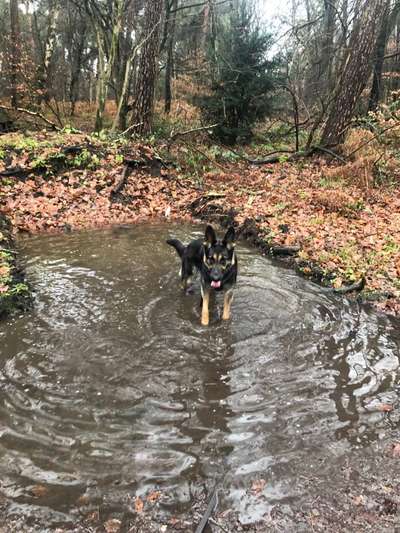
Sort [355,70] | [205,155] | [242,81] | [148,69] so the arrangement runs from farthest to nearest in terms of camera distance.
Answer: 1. [242,81]
2. [148,69]
3. [205,155]
4. [355,70]

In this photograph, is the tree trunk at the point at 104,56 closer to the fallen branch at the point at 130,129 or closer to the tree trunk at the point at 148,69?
the tree trunk at the point at 148,69

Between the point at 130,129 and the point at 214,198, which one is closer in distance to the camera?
the point at 214,198

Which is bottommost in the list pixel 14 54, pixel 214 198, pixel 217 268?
pixel 217 268

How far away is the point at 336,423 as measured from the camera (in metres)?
3.81

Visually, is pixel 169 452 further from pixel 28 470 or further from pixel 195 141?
pixel 195 141

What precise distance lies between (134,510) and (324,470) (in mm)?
1496

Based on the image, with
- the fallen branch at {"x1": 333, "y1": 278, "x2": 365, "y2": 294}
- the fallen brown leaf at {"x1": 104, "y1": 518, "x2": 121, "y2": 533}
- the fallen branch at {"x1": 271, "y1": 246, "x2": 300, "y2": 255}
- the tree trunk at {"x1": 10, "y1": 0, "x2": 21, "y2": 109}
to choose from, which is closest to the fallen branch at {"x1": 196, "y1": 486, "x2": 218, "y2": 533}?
the fallen brown leaf at {"x1": 104, "y1": 518, "x2": 121, "y2": 533}

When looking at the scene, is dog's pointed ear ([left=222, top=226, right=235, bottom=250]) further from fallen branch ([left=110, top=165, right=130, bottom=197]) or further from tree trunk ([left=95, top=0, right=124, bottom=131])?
tree trunk ([left=95, top=0, right=124, bottom=131])

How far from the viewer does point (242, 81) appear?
53.1 feet

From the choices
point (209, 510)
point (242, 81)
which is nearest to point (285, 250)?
point (209, 510)

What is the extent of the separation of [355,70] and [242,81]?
421 cm

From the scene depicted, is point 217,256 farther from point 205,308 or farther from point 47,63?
point 47,63

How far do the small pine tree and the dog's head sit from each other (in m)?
11.8

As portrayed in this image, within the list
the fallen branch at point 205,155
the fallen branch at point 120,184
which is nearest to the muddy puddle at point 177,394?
the fallen branch at point 120,184
